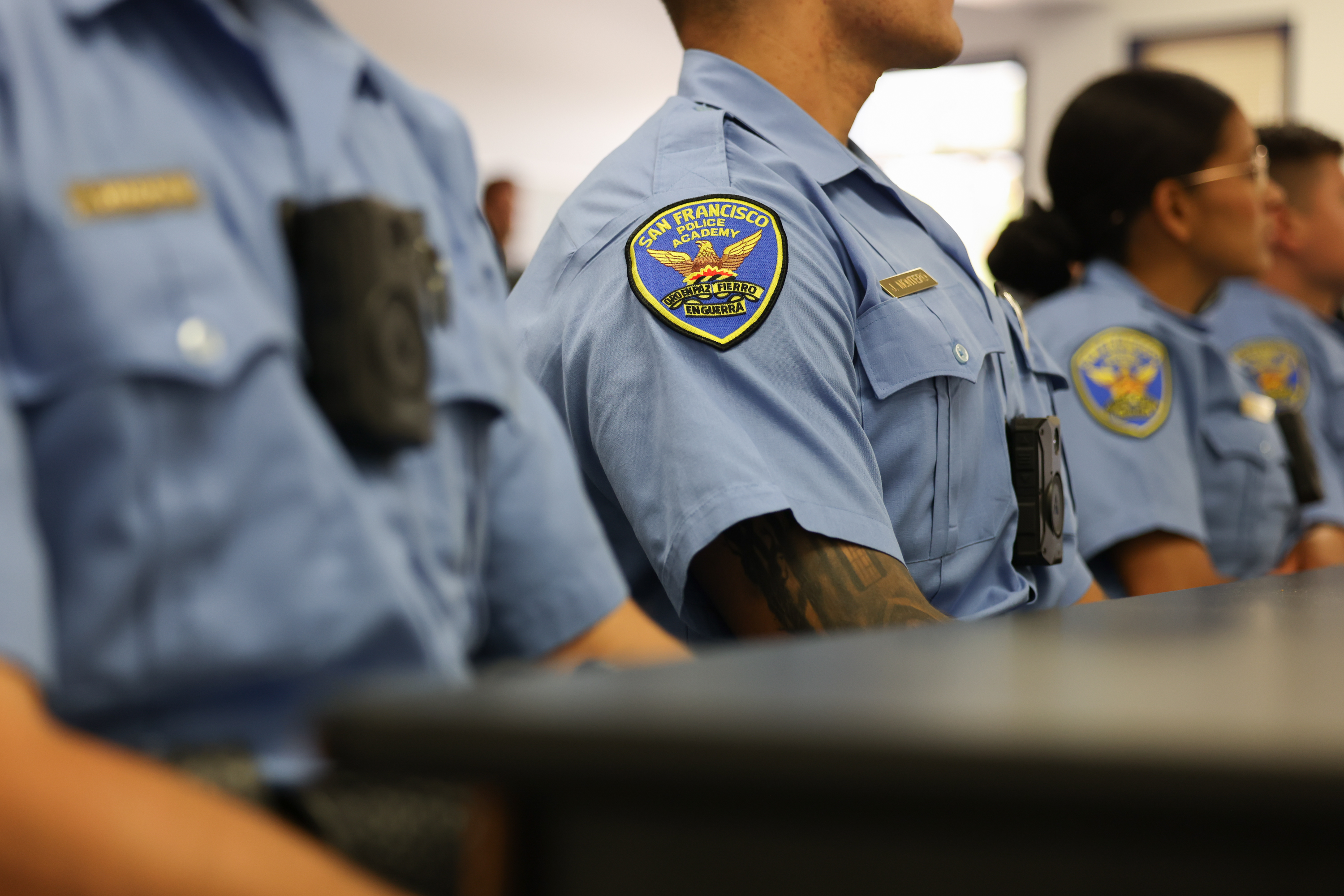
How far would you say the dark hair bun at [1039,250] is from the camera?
2.16 meters

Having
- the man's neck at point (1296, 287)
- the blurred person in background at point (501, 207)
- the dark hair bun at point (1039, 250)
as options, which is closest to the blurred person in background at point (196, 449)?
the dark hair bun at point (1039, 250)

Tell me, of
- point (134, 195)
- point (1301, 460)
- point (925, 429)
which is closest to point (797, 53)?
point (925, 429)

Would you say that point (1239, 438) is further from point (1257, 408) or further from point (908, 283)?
point (908, 283)

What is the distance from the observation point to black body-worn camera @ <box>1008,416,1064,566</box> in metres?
1.25

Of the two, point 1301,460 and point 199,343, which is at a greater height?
point 199,343

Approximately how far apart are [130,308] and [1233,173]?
78.4 inches

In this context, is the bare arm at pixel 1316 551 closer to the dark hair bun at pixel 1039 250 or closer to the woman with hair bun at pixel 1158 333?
the woman with hair bun at pixel 1158 333

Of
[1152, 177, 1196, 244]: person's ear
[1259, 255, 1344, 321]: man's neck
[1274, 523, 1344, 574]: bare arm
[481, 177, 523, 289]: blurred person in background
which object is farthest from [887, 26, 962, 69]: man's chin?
[481, 177, 523, 289]: blurred person in background

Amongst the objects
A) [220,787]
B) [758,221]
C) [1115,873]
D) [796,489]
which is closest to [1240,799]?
[1115,873]

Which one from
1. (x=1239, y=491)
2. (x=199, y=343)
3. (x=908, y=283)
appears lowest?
(x=1239, y=491)

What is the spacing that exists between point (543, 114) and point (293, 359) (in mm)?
7160

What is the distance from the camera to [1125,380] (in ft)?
5.88

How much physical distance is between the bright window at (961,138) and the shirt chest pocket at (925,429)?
4224 mm

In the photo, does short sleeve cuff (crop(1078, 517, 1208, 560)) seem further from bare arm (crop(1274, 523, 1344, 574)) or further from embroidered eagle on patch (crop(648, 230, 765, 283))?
embroidered eagle on patch (crop(648, 230, 765, 283))
